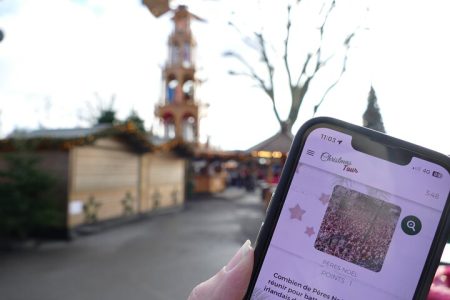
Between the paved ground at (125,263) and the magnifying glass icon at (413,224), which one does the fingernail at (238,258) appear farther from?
the paved ground at (125,263)

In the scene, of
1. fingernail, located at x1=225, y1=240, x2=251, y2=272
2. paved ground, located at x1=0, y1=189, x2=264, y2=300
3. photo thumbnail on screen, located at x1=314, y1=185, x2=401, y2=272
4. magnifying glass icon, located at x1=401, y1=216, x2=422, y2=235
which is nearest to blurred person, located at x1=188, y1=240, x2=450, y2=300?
fingernail, located at x1=225, y1=240, x2=251, y2=272

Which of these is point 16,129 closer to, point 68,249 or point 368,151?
point 68,249

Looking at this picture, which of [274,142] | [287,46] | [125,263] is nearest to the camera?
[287,46]

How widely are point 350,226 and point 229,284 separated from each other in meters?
0.30

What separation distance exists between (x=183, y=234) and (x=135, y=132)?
3964 mm

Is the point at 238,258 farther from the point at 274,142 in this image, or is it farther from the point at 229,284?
the point at 274,142

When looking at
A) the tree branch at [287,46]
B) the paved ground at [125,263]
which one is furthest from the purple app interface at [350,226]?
the paved ground at [125,263]

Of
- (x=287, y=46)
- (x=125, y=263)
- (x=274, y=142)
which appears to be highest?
(x=287, y=46)

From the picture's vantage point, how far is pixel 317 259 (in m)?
0.89

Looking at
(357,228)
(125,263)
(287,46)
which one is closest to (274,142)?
(287,46)

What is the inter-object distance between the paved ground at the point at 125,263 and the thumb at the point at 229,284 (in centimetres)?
568

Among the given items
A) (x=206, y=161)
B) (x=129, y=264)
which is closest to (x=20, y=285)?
(x=129, y=264)

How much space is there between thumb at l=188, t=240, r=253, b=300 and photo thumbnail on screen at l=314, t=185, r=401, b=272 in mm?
175

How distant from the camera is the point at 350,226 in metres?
0.88
